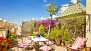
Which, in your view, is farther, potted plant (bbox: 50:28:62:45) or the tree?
the tree

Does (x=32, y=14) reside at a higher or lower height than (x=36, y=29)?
higher

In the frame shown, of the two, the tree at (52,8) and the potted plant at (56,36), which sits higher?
the tree at (52,8)

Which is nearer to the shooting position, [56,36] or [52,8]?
[56,36]

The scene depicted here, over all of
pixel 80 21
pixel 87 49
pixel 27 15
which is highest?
pixel 27 15

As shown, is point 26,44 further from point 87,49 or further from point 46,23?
point 46,23

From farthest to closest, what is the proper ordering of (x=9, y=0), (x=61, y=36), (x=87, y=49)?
(x=9, y=0)
(x=61, y=36)
(x=87, y=49)

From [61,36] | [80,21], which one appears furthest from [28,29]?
[80,21]

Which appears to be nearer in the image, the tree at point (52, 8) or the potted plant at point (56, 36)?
the potted plant at point (56, 36)

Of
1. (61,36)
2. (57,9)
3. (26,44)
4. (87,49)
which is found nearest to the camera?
(87,49)

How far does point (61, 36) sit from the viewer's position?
11.5 meters

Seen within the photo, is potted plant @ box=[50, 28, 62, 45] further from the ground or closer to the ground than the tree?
closer to the ground

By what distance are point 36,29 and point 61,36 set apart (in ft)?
19.1

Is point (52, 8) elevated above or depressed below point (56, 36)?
above

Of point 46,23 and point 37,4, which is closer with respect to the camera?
point 46,23
